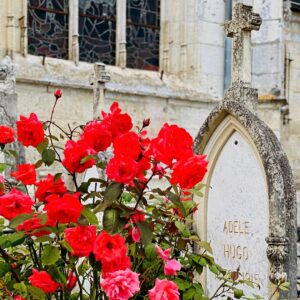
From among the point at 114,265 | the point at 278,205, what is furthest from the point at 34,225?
the point at 278,205

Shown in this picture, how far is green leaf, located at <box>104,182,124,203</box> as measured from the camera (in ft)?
9.89

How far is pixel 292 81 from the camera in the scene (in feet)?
44.6

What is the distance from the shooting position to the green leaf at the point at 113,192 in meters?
3.02

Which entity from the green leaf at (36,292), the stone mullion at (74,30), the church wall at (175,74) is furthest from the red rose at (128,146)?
the stone mullion at (74,30)

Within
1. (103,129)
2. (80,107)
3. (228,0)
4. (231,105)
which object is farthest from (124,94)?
(103,129)

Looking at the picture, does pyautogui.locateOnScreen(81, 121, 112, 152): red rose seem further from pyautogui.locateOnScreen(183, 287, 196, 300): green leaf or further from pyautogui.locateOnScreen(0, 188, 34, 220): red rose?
pyautogui.locateOnScreen(183, 287, 196, 300): green leaf

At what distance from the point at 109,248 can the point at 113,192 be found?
0.23 metres

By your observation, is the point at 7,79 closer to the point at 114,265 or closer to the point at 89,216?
the point at 89,216

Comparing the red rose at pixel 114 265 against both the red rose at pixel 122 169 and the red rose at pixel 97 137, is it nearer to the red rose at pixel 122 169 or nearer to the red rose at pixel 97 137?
the red rose at pixel 122 169

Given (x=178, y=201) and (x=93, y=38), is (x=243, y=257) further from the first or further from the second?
(x=93, y=38)

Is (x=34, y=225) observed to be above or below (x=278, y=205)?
above

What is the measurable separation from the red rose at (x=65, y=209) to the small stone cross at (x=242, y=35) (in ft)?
9.93

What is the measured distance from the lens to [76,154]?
3.11 meters

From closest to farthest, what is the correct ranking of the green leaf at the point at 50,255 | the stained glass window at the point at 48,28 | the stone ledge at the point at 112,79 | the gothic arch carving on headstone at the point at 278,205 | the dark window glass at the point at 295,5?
the green leaf at the point at 50,255, the gothic arch carving on headstone at the point at 278,205, the stone ledge at the point at 112,79, the stained glass window at the point at 48,28, the dark window glass at the point at 295,5
